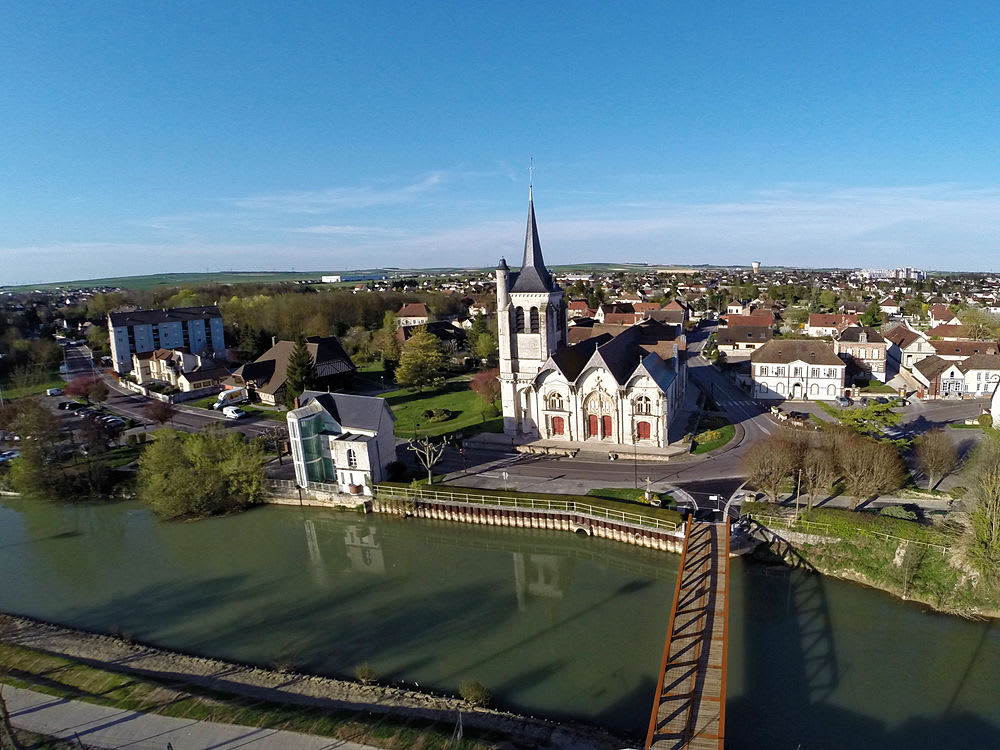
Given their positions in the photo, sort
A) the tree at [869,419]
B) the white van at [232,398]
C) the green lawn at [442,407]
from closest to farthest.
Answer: the tree at [869,419] → the green lawn at [442,407] → the white van at [232,398]

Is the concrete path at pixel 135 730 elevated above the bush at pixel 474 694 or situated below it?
above

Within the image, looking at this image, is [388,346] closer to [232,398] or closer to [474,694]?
[232,398]

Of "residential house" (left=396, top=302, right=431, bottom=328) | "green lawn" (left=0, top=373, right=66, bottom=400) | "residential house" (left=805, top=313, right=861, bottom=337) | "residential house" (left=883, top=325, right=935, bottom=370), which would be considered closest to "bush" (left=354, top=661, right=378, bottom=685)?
"green lawn" (left=0, top=373, right=66, bottom=400)

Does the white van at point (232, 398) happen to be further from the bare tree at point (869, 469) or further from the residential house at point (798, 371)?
the bare tree at point (869, 469)

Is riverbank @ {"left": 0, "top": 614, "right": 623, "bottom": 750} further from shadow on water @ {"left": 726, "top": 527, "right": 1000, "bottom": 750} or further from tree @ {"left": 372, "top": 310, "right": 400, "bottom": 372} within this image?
tree @ {"left": 372, "top": 310, "right": 400, "bottom": 372}

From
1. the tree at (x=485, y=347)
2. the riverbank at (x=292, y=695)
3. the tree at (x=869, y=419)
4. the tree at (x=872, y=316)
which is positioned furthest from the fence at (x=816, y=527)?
the tree at (x=872, y=316)

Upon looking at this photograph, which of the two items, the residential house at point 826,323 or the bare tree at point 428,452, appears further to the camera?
the residential house at point 826,323

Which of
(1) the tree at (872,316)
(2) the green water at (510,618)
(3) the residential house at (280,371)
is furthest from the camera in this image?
(1) the tree at (872,316)
